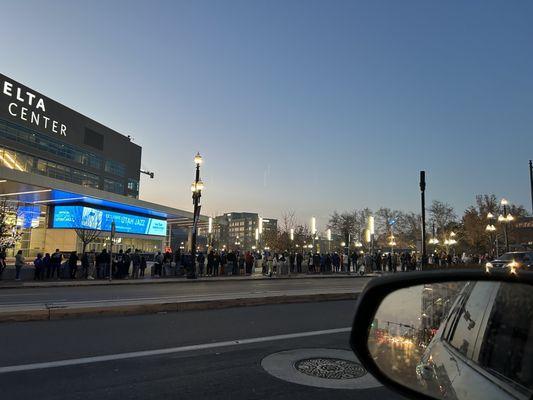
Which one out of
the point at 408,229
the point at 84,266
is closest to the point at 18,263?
the point at 84,266

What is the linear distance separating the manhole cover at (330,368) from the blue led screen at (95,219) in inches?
2051

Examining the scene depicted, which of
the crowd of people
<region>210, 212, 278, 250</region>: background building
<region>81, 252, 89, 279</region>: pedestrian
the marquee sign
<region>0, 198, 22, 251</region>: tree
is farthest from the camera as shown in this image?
<region>210, 212, 278, 250</region>: background building

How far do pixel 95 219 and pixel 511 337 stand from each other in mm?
58933

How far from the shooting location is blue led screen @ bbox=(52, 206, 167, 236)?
54750 millimetres

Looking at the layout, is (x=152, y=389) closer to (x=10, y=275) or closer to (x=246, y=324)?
(x=246, y=324)

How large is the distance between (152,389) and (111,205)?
56.2 metres

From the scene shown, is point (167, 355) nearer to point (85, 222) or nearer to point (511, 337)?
point (511, 337)

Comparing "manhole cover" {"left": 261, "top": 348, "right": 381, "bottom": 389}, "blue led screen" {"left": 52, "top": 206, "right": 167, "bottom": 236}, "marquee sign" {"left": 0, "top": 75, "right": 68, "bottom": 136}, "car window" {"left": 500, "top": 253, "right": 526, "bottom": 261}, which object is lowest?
"manhole cover" {"left": 261, "top": 348, "right": 381, "bottom": 389}

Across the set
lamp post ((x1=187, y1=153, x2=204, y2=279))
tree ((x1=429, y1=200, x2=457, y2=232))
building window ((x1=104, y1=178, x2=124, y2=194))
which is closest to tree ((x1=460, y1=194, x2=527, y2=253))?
tree ((x1=429, y1=200, x2=457, y2=232))

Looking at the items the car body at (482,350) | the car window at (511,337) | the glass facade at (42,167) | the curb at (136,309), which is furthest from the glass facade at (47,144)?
the car window at (511,337)

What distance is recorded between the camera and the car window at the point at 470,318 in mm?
2090

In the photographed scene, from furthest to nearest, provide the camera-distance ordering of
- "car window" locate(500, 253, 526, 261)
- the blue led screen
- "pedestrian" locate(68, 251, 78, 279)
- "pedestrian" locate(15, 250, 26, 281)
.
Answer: the blue led screen → "pedestrian" locate(68, 251, 78, 279) → "car window" locate(500, 253, 526, 261) → "pedestrian" locate(15, 250, 26, 281)

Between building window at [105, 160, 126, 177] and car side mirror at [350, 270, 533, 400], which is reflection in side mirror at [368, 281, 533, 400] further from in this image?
building window at [105, 160, 126, 177]

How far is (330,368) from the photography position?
661 cm
